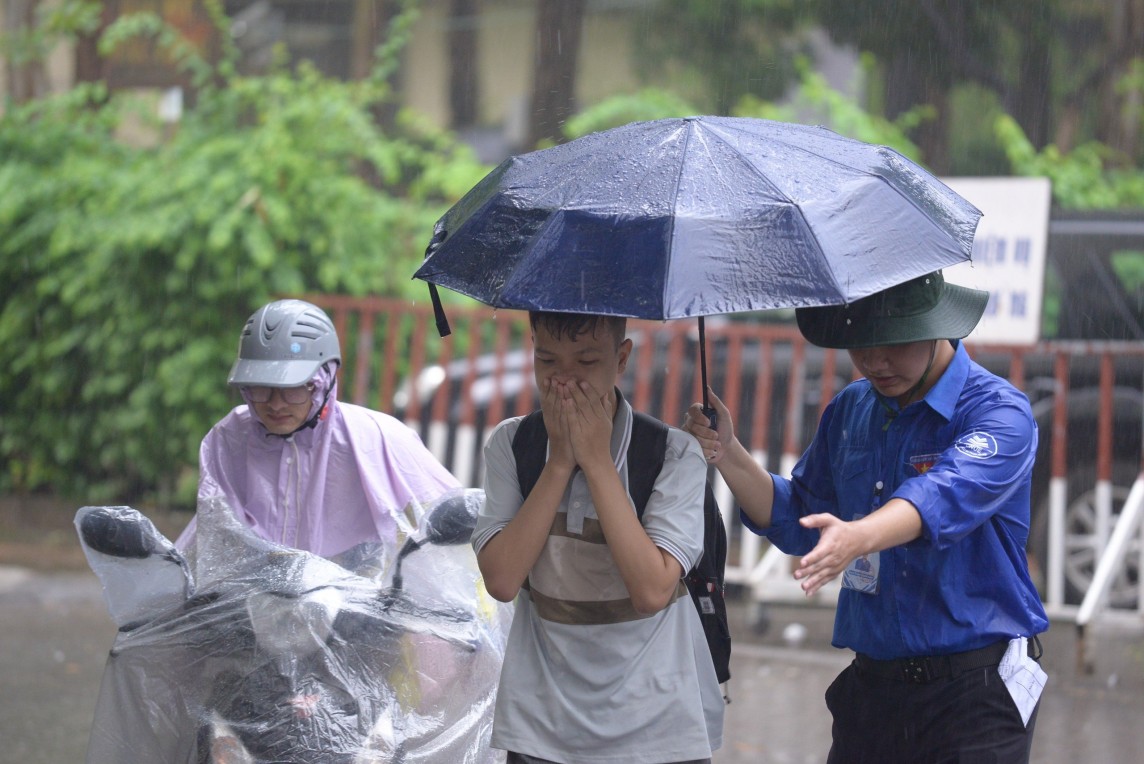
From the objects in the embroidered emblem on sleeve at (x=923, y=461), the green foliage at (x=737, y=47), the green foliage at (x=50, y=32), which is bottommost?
the embroidered emblem on sleeve at (x=923, y=461)

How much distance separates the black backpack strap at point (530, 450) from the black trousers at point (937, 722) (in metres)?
0.91

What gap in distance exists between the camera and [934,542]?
262 cm

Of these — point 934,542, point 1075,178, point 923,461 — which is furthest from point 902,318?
point 1075,178

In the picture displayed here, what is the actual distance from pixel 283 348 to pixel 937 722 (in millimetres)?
1831

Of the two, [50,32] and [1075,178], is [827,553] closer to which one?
[1075,178]

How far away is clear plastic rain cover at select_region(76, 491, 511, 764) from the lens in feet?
10.5

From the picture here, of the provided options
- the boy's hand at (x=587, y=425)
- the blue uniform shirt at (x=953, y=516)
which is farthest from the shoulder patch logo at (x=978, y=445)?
the boy's hand at (x=587, y=425)

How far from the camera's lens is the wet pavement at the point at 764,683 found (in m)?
5.70

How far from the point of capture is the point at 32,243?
383 inches

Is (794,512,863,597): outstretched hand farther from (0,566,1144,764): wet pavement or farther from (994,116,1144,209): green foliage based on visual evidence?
(994,116,1144,209): green foliage

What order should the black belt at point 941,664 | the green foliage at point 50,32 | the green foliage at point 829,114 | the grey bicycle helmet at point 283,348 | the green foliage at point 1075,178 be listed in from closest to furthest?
1. the black belt at point 941,664
2. the grey bicycle helmet at point 283,348
3. the green foliage at point 829,114
4. the green foliage at point 1075,178
5. the green foliage at point 50,32

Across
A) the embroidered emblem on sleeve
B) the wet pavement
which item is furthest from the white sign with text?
the embroidered emblem on sleeve

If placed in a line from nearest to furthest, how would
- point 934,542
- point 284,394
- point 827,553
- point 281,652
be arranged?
point 827,553
point 934,542
point 281,652
point 284,394

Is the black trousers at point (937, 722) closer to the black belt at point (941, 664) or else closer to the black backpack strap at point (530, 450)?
the black belt at point (941, 664)
